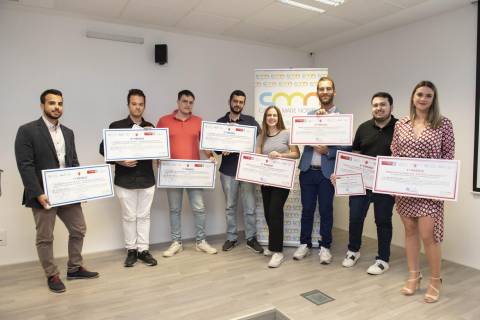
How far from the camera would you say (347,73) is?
4.50m

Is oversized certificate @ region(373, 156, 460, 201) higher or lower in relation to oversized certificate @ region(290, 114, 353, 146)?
lower

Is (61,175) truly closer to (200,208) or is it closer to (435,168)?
(200,208)

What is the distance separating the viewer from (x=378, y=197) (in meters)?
2.88

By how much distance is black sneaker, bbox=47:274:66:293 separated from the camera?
259cm

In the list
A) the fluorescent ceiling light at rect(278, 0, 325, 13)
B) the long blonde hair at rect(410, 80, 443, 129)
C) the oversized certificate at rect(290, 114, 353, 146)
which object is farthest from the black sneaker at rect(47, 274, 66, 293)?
the fluorescent ceiling light at rect(278, 0, 325, 13)

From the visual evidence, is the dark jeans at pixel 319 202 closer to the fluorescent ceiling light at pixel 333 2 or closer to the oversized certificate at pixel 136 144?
the oversized certificate at pixel 136 144

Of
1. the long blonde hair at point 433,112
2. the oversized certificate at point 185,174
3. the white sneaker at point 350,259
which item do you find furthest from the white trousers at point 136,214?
the long blonde hair at point 433,112

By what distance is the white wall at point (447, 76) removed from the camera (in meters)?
3.19

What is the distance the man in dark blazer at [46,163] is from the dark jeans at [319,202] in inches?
81.7

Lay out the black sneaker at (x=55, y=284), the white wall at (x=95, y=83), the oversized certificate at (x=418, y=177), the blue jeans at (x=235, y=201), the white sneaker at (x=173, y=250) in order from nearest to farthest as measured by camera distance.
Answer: the oversized certificate at (x=418, y=177) → the black sneaker at (x=55, y=284) → the white wall at (x=95, y=83) → the white sneaker at (x=173, y=250) → the blue jeans at (x=235, y=201)

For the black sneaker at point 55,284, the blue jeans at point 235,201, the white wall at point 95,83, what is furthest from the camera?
the blue jeans at point 235,201

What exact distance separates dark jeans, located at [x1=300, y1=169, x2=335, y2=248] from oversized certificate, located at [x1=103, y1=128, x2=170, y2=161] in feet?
4.56

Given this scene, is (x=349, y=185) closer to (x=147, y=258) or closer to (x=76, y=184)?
(x=147, y=258)

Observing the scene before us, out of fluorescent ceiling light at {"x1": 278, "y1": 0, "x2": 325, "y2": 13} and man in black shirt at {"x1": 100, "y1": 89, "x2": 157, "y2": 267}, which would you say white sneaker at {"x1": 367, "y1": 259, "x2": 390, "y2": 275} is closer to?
man in black shirt at {"x1": 100, "y1": 89, "x2": 157, "y2": 267}
